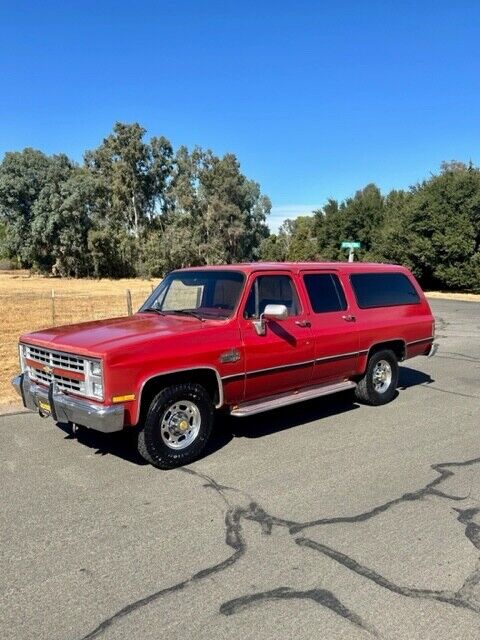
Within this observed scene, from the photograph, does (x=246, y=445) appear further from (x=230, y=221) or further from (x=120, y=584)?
(x=230, y=221)

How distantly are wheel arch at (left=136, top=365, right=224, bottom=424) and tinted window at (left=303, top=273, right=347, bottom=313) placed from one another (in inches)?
65.7

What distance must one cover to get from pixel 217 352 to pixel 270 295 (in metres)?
1.10

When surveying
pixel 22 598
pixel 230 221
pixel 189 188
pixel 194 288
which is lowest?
pixel 22 598

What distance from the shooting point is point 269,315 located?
210 inches

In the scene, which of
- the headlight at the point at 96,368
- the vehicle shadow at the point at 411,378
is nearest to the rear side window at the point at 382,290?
the vehicle shadow at the point at 411,378

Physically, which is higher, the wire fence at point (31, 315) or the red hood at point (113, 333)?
the red hood at point (113, 333)

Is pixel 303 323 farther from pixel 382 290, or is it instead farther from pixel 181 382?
pixel 382 290

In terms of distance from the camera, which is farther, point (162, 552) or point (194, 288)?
point (194, 288)

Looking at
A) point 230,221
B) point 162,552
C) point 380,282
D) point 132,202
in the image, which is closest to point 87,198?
Result: point 132,202

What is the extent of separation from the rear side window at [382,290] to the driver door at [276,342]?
1.18 metres

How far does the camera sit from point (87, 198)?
5494 cm

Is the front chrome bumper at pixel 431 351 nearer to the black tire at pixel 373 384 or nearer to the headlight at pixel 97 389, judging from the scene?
the black tire at pixel 373 384

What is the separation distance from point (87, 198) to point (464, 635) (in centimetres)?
5653

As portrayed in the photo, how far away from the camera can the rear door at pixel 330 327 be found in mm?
6211
